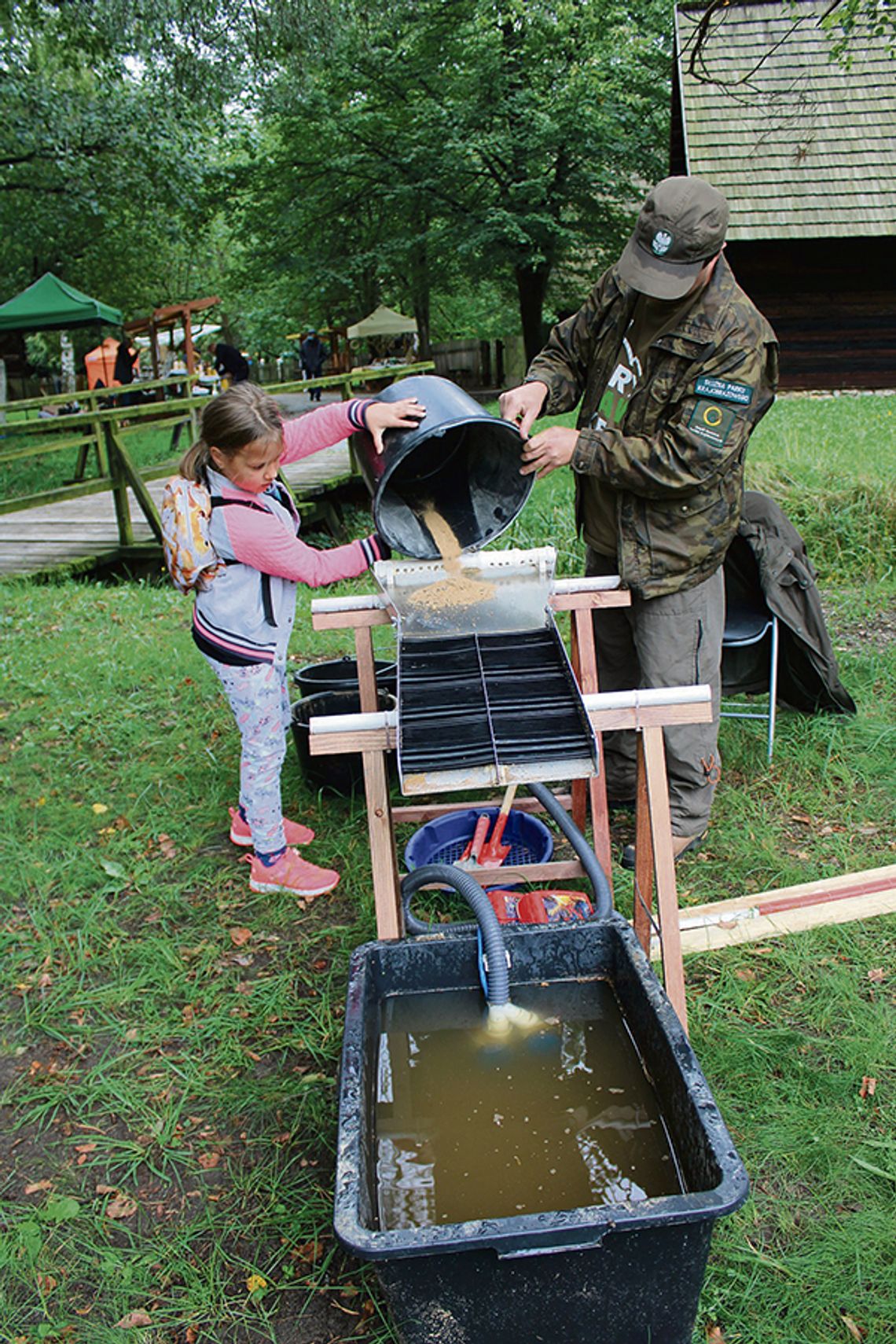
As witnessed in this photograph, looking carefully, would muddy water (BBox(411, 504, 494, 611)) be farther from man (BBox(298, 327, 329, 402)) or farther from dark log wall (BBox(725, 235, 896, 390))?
man (BBox(298, 327, 329, 402))

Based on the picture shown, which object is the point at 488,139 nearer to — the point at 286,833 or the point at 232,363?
the point at 232,363

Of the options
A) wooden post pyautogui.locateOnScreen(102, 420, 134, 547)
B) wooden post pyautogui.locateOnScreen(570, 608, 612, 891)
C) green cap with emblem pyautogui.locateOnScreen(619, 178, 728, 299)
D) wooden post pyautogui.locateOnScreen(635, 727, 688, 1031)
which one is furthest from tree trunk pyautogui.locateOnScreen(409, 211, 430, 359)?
wooden post pyautogui.locateOnScreen(635, 727, 688, 1031)

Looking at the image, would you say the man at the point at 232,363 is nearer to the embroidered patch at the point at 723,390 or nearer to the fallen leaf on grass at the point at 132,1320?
the embroidered patch at the point at 723,390

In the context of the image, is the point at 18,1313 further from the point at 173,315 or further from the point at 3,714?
the point at 173,315

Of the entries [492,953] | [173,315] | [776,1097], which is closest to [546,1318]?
[492,953]

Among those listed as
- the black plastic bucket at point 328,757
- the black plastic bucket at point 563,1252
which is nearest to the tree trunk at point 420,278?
the black plastic bucket at point 328,757

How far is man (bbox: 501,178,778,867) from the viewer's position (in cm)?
262

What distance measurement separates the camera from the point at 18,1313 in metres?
1.95

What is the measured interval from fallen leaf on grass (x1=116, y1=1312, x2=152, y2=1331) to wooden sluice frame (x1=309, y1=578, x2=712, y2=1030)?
0.85 m

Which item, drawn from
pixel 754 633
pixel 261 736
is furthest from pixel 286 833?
pixel 754 633

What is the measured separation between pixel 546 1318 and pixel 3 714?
4.15 meters

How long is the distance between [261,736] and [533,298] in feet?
62.8

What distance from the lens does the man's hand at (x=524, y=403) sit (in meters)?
2.90

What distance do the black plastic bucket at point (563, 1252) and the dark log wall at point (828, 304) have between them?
14744mm
